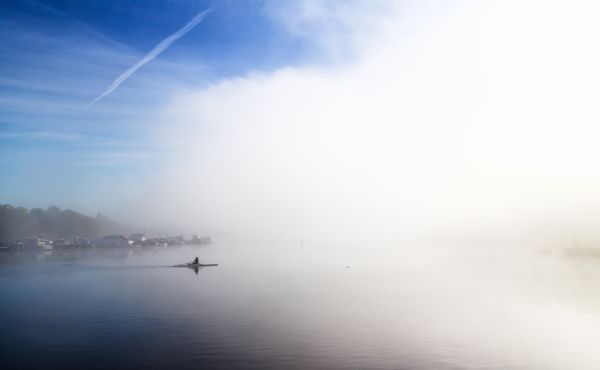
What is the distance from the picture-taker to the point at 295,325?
71.3 meters

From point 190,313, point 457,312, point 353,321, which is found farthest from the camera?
point 457,312

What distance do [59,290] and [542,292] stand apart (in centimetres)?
11865

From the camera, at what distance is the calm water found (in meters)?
53.7

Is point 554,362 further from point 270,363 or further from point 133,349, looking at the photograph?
point 133,349

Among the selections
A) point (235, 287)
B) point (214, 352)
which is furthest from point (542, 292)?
point (214, 352)

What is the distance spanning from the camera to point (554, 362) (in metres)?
55.2

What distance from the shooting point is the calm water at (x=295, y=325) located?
53.7 meters

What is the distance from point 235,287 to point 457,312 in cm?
5788

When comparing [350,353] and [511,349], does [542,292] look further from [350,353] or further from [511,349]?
[350,353]

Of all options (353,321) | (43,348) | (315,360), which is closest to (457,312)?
(353,321)

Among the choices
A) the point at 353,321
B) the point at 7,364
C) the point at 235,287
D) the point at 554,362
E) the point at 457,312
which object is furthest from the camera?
the point at 235,287

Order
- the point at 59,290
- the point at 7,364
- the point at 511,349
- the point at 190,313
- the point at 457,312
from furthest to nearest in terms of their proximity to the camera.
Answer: the point at 59,290 → the point at 457,312 → the point at 190,313 → the point at 511,349 → the point at 7,364

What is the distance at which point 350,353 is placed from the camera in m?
56.2

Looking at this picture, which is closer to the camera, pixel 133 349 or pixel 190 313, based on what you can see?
pixel 133 349
